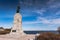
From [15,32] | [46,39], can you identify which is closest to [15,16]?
[15,32]

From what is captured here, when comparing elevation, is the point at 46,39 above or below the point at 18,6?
below

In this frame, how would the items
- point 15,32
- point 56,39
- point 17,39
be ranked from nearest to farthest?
point 56,39
point 17,39
point 15,32

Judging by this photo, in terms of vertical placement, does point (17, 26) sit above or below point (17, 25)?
below

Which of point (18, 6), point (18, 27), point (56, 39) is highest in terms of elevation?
point (18, 6)

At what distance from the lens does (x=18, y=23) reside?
78.8 feet

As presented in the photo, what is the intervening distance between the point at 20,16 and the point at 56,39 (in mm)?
7081

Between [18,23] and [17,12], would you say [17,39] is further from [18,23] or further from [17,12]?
[17,12]

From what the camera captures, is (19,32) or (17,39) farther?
(19,32)

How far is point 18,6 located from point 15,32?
4530mm

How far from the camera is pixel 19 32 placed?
2409 cm

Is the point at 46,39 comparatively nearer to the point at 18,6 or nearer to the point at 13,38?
the point at 13,38

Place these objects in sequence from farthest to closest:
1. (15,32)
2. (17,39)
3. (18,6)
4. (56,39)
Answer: (18,6) → (15,32) → (17,39) → (56,39)

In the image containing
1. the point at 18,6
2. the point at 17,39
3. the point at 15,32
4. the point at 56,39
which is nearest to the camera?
the point at 56,39

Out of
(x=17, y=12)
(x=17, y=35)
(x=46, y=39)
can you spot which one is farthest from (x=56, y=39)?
(x=17, y=12)
